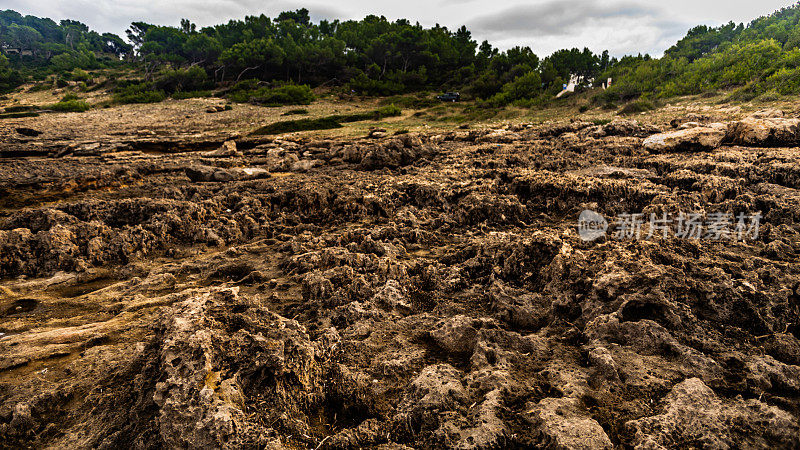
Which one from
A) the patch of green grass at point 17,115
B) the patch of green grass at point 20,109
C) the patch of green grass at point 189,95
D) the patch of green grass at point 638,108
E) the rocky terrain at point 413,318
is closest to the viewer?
the rocky terrain at point 413,318

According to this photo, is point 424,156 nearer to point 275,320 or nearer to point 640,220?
point 640,220

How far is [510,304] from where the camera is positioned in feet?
14.4

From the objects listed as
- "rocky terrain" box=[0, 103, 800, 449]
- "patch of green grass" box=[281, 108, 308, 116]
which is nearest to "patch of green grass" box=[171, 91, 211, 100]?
"patch of green grass" box=[281, 108, 308, 116]

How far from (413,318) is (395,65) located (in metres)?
61.1

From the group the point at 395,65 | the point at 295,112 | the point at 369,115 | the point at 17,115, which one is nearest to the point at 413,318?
the point at 369,115

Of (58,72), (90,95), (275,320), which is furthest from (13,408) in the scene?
(58,72)

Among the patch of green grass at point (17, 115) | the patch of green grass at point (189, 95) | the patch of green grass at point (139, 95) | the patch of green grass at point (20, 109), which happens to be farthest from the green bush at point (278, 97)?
the patch of green grass at point (20, 109)

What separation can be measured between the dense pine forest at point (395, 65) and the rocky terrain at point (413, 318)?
71.9 feet

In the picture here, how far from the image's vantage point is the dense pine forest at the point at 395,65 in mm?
26594

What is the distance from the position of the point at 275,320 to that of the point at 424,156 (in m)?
11.1

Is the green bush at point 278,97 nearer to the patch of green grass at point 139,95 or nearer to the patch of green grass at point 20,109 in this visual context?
the patch of green grass at point 139,95

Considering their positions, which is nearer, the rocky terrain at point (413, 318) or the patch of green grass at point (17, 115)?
the rocky terrain at point (413, 318)

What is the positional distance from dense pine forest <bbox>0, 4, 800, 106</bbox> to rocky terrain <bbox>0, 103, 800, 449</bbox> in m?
21.9

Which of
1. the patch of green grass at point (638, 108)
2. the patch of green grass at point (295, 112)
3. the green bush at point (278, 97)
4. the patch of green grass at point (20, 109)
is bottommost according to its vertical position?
the patch of green grass at point (638, 108)
